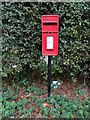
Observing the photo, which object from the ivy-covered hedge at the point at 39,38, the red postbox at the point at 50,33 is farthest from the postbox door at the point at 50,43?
the ivy-covered hedge at the point at 39,38

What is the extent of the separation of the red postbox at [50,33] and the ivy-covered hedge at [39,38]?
1.46 ft

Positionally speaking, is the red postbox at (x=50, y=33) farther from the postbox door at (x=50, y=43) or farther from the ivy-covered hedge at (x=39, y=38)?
the ivy-covered hedge at (x=39, y=38)

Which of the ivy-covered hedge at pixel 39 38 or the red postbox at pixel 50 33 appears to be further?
the ivy-covered hedge at pixel 39 38

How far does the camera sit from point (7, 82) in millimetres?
3822

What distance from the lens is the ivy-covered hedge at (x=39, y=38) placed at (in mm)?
3350

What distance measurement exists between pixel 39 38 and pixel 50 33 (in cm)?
51

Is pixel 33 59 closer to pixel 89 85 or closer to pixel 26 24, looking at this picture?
pixel 26 24

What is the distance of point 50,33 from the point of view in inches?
118

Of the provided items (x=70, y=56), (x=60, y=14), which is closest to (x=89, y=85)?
(x=70, y=56)

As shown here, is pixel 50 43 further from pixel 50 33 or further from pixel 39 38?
pixel 39 38

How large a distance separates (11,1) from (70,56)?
4.44 feet

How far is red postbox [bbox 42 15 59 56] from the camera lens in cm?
296

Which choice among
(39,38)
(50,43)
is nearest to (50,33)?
(50,43)

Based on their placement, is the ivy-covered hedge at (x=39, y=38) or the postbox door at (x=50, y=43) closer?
the postbox door at (x=50, y=43)
